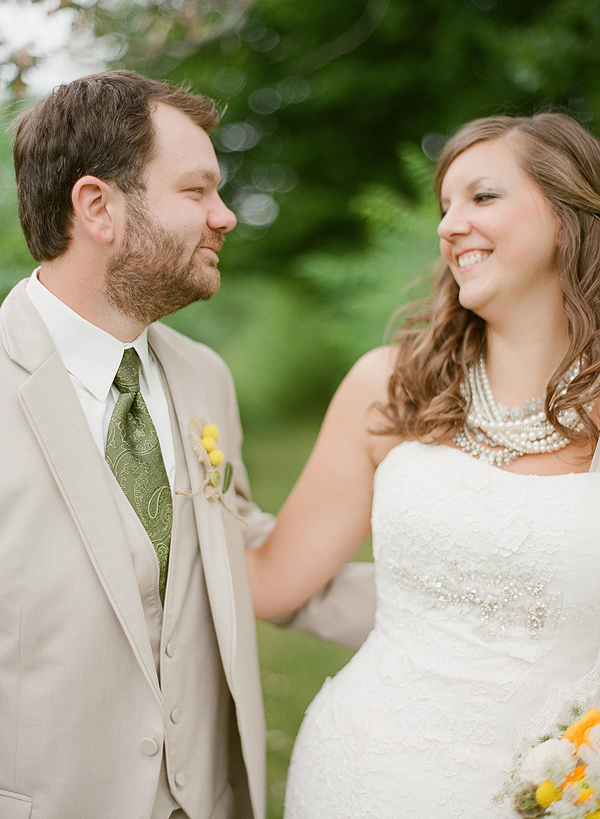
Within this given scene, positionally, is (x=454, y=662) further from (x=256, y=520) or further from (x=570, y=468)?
(x=256, y=520)

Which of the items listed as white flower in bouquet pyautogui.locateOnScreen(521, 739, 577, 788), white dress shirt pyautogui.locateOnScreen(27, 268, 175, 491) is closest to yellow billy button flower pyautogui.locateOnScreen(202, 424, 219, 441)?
white dress shirt pyautogui.locateOnScreen(27, 268, 175, 491)

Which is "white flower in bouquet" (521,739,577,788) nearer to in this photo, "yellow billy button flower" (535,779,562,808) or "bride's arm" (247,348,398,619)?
"yellow billy button flower" (535,779,562,808)

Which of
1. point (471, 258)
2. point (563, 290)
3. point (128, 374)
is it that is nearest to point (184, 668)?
point (128, 374)

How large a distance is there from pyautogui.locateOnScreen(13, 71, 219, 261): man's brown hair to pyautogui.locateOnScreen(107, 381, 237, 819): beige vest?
22.7 inches

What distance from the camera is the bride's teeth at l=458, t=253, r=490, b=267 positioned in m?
2.16

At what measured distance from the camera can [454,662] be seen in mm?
2016

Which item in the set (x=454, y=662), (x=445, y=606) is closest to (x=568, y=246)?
(x=445, y=606)

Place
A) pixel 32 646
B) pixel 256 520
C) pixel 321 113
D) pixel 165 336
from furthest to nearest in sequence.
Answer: pixel 321 113 < pixel 256 520 < pixel 165 336 < pixel 32 646

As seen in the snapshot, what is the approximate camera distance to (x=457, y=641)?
203 cm

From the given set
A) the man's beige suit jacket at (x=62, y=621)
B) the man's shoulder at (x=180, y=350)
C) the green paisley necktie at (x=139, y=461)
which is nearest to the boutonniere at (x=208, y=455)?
the green paisley necktie at (x=139, y=461)

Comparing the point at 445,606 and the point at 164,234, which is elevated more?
the point at 164,234

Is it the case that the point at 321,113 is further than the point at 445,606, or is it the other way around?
the point at 321,113

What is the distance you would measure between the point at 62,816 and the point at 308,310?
759cm

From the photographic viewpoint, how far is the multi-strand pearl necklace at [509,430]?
2.14m
